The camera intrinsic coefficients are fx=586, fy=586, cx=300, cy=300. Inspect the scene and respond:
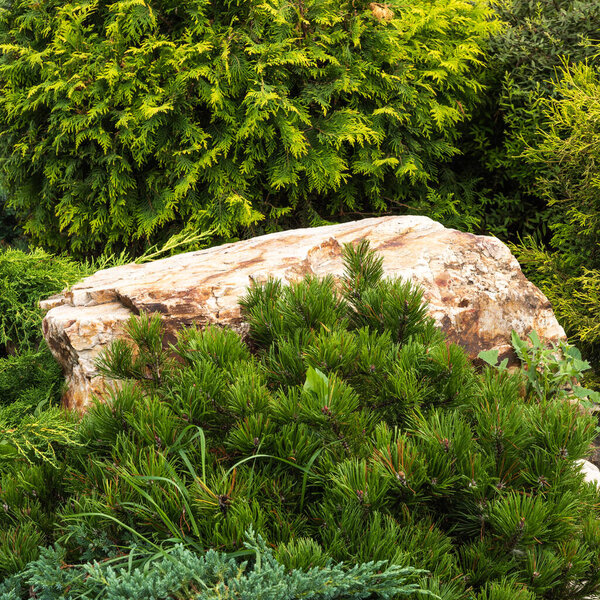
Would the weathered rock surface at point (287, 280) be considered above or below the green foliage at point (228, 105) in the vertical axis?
below

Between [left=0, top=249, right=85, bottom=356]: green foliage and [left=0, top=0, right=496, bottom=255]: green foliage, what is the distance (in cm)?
125

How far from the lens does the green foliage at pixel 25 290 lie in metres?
3.45

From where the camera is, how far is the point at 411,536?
4.95ft

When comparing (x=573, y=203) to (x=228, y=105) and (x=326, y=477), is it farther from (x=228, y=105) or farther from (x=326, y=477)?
(x=326, y=477)

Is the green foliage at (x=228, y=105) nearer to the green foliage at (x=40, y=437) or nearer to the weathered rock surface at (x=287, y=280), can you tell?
the weathered rock surface at (x=287, y=280)

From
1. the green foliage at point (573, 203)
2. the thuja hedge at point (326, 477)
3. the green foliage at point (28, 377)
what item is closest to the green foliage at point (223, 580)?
the thuja hedge at point (326, 477)

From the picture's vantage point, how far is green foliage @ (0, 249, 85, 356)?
345 cm

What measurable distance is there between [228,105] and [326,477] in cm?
377

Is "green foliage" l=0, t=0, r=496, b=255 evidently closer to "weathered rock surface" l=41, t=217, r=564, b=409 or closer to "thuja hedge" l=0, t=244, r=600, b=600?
"weathered rock surface" l=41, t=217, r=564, b=409

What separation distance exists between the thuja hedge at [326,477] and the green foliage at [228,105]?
10.2 ft

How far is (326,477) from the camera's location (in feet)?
5.22

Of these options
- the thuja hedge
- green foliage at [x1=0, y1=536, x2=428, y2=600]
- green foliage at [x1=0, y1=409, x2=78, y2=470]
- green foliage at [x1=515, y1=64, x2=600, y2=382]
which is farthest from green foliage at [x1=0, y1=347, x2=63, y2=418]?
green foliage at [x1=515, y1=64, x2=600, y2=382]

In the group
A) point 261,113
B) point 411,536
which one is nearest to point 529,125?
point 261,113

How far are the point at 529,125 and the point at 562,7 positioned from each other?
1150 millimetres
